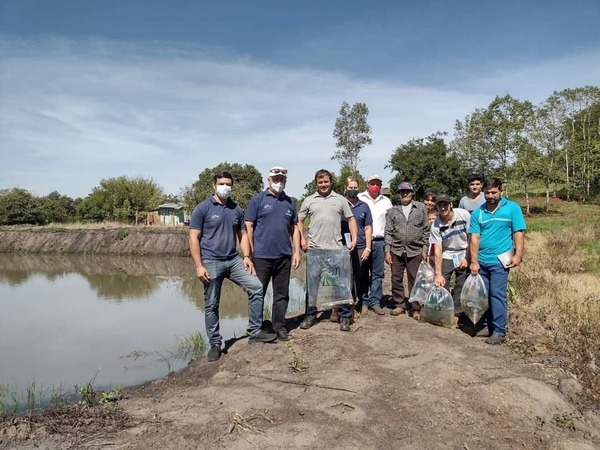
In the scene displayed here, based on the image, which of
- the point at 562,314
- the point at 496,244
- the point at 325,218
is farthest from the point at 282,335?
the point at 562,314

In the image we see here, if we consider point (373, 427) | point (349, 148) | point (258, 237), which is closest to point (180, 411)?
point (373, 427)

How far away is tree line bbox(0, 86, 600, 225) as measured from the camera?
2756 centimetres

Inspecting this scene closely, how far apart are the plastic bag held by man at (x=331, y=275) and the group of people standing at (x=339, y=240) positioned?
88mm

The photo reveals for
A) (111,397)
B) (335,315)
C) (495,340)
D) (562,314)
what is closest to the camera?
(111,397)

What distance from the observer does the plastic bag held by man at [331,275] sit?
494 centimetres

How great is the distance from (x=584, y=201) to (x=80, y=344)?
33346mm

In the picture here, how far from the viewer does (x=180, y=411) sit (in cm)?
319

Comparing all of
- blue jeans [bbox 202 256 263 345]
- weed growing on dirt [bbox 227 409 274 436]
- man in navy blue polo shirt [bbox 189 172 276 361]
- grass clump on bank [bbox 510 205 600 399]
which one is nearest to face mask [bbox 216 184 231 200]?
man in navy blue polo shirt [bbox 189 172 276 361]

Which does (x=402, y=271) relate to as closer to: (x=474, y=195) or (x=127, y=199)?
(x=474, y=195)

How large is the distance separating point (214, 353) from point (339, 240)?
1834 millimetres

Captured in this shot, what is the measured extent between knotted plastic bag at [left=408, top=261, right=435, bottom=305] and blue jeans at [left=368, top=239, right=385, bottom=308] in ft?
1.80

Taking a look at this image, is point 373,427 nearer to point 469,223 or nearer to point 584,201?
point 469,223

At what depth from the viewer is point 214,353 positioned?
447 cm

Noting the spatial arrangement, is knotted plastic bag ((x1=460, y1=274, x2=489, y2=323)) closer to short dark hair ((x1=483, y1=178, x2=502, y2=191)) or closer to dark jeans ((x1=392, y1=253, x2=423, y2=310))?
dark jeans ((x1=392, y1=253, x2=423, y2=310))
